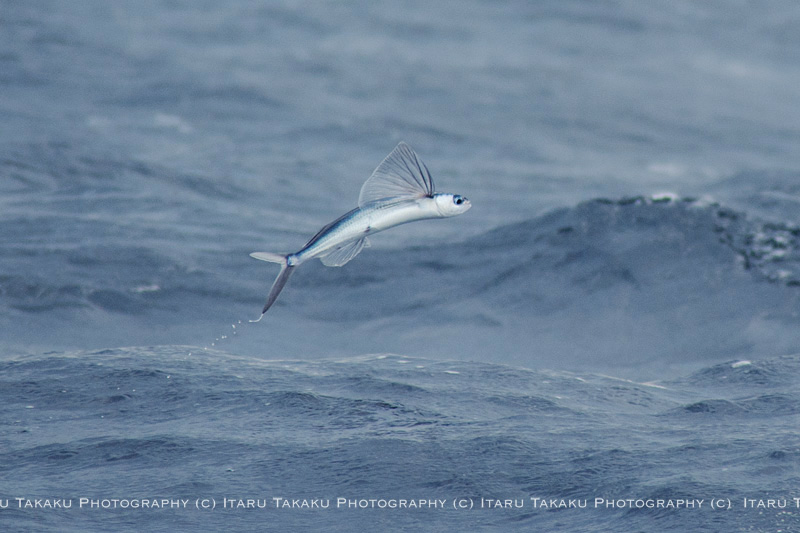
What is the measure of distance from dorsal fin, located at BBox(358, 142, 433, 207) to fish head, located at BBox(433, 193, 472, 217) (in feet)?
0.24

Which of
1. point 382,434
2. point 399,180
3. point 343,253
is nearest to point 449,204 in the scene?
point 399,180

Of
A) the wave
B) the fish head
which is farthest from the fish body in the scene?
the wave

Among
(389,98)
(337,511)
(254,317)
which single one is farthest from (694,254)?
(389,98)

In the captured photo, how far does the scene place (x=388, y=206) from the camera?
4379 millimetres

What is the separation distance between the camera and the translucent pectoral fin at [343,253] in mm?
4586

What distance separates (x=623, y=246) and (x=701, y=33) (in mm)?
24965

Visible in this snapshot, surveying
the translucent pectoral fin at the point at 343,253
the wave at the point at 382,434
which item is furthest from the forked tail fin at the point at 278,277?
the wave at the point at 382,434

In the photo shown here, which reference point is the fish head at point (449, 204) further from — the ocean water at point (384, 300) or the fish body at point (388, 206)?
the ocean water at point (384, 300)

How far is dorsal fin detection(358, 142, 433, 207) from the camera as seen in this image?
14.5 ft

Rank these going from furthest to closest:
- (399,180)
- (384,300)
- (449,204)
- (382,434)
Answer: (384,300)
(382,434)
(399,180)
(449,204)

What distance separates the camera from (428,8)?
3534cm

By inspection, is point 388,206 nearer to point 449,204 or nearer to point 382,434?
point 449,204

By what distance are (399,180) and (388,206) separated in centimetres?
15

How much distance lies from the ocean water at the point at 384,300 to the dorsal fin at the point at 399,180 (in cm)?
182
